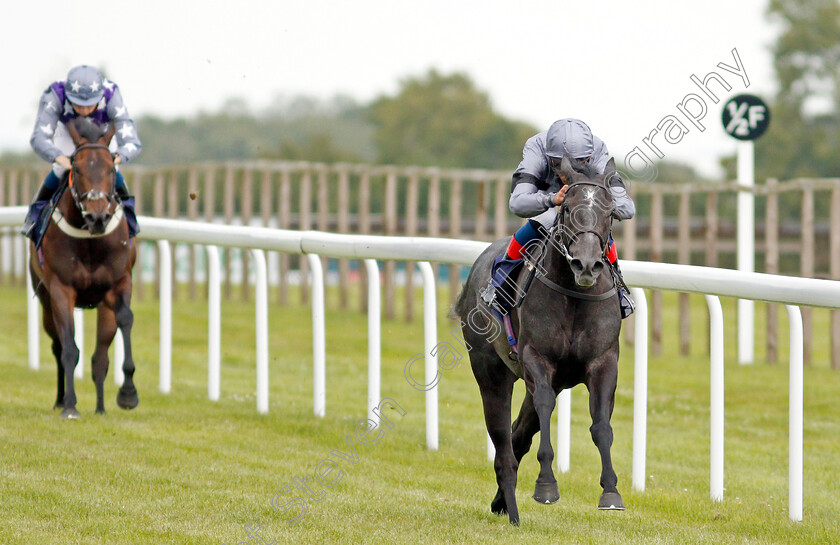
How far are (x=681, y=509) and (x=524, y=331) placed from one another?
1.42 metres

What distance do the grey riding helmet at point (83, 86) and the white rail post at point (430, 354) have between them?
227 cm

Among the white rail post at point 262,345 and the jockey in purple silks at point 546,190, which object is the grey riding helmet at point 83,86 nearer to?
the white rail post at point 262,345

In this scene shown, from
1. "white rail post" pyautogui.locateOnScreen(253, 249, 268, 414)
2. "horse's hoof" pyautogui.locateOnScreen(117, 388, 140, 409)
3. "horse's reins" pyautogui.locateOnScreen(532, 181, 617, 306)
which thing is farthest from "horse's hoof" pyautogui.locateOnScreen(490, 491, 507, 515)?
"horse's hoof" pyautogui.locateOnScreen(117, 388, 140, 409)

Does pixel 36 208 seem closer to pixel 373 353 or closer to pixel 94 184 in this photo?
pixel 94 184

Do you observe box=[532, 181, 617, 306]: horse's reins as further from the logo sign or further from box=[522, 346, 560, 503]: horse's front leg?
the logo sign

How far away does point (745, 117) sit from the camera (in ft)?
34.2

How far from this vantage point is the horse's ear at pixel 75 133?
657cm

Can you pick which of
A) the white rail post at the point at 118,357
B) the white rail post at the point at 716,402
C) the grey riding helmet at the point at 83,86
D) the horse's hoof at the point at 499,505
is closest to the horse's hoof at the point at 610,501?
the horse's hoof at the point at 499,505

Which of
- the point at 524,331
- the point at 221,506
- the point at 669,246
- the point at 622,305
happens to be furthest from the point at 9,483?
the point at 669,246

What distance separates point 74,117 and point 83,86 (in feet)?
0.85

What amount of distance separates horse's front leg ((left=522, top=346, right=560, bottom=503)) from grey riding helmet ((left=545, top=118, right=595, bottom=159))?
2.51 feet

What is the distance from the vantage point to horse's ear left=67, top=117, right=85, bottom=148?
6570 millimetres

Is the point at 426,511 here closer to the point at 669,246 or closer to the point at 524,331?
the point at 524,331

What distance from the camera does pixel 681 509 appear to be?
16.5ft
